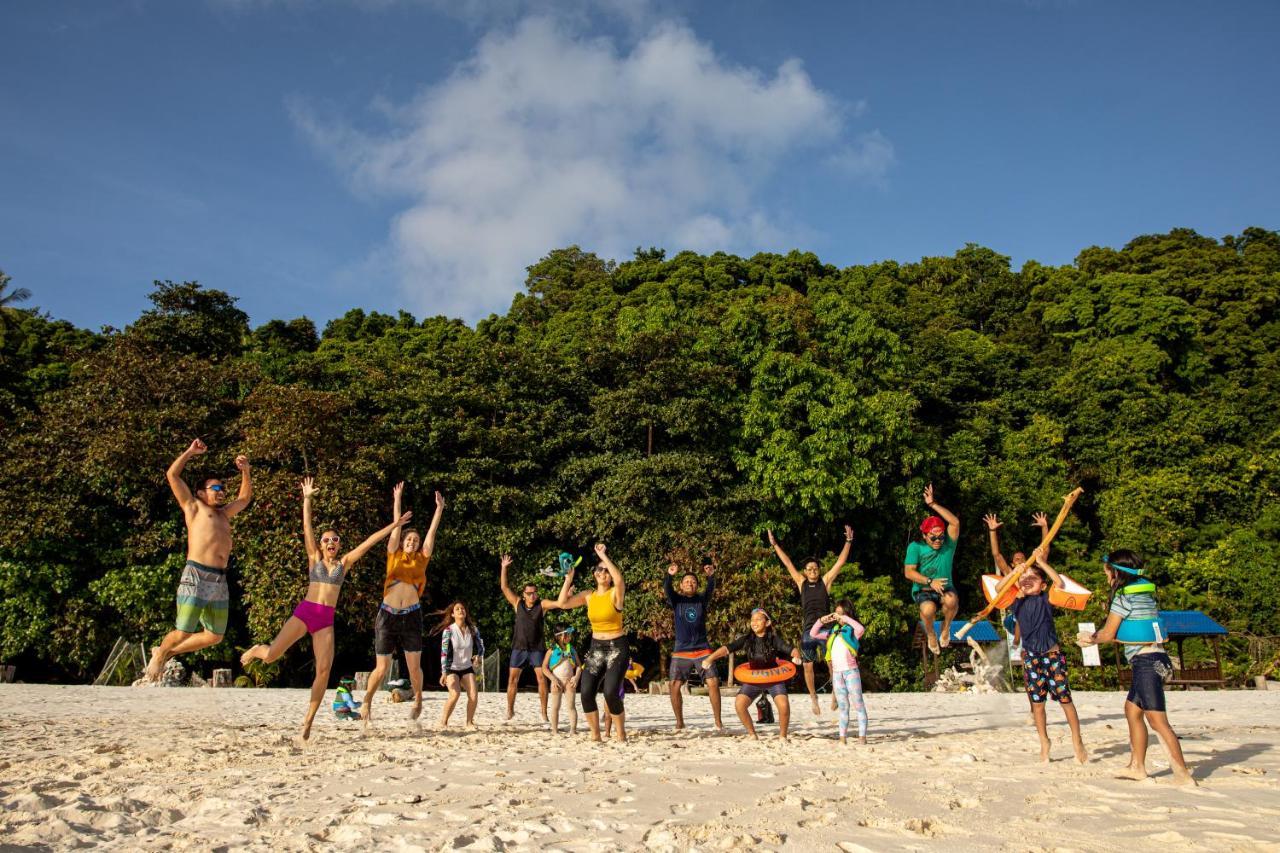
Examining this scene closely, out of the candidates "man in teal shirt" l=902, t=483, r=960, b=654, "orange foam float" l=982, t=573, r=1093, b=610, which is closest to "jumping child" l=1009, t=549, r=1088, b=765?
"orange foam float" l=982, t=573, r=1093, b=610

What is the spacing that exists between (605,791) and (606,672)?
358 centimetres

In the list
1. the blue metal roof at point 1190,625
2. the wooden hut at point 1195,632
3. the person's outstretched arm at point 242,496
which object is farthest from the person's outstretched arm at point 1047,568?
the wooden hut at point 1195,632

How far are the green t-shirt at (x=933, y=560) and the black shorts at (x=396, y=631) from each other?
5939mm

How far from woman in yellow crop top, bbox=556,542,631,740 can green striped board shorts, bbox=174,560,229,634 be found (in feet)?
12.3

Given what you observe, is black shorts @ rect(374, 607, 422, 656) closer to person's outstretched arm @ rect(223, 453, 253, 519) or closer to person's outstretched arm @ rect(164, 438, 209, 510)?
person's outstretched arm @ rect(223, 453, 253, 519)

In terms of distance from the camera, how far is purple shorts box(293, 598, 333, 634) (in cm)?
877

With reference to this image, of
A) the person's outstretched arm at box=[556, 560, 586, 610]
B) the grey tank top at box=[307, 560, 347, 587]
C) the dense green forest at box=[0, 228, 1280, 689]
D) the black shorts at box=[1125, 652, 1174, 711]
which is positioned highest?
the dense green forest at box=[0, 228, 1280, 689]

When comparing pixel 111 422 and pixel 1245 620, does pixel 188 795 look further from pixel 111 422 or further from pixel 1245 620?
pixel 1245 620

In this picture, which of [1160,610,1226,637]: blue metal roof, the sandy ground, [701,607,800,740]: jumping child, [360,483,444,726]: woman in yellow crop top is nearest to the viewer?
the sandy ground

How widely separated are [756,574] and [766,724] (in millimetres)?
13225

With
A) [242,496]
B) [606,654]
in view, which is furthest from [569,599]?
[242,496]

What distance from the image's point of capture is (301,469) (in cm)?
2598

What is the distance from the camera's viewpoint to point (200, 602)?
7996 millimetres

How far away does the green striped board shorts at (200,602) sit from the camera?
795 cm
